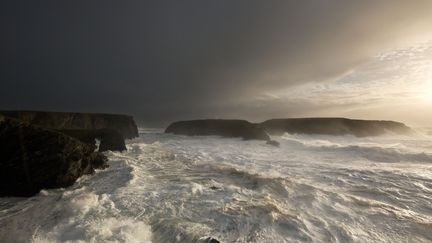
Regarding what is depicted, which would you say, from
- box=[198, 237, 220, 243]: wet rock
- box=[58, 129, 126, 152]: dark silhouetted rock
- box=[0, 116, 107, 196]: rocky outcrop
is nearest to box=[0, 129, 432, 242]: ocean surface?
box=[198, 237, 220, 243]: wet rock

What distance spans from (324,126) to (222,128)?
20.3 meters

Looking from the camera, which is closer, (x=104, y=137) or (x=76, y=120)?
(x=104, y=137)

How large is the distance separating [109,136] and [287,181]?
11564mm

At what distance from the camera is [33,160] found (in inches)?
252

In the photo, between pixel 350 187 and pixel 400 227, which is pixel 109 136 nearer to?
pixel 350 187

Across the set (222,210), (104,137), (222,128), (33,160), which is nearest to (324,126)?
(222,128)

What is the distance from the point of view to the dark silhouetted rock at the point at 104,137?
14258mm

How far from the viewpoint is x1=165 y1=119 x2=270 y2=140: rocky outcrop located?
2923 centimetres

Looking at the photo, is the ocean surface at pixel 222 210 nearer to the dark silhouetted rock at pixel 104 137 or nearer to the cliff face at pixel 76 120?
the dark silhouetted rock at pixel 104 137

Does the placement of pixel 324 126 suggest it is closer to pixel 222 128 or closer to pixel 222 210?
pixel 222 128

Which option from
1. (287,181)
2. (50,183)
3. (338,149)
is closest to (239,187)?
(287,181)

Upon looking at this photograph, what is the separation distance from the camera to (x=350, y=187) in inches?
289

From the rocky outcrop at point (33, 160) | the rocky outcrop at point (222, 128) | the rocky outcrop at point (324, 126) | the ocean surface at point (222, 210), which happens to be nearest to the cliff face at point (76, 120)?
the rocky outcrop at point (33, 160)

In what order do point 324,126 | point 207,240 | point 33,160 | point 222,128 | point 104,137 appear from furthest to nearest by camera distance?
point 324,126 → point 222,128 → point 104,137 → point 33,160 → point 207,240
